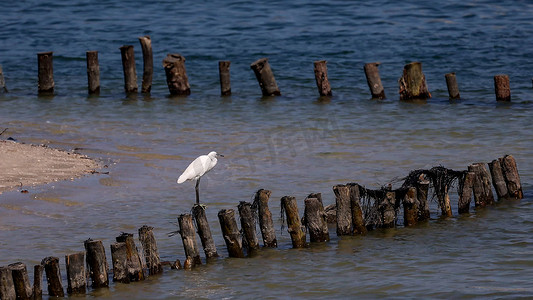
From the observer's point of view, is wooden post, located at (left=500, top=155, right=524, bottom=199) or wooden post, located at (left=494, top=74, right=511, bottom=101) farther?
wooden post, located at (left=494, top=74, right=511, bottom=101)

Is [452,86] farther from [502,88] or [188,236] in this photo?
[188,236]

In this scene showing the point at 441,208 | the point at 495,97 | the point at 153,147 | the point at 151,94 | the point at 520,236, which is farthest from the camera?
the point at 151,94

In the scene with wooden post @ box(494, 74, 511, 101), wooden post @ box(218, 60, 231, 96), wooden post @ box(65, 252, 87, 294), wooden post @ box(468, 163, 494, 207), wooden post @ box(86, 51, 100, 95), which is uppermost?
wooden post @ box(86, 51, 100, 95)

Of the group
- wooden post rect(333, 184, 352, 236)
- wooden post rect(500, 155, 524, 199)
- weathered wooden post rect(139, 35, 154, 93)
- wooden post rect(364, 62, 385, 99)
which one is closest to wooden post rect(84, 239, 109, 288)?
wooden post rect(333, 184, 352, 236)

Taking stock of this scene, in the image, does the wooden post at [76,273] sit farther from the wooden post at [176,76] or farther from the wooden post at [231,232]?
the wooden post at [176,76]

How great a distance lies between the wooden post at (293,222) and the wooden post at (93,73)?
47.1 ft

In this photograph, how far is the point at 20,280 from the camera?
367 inches

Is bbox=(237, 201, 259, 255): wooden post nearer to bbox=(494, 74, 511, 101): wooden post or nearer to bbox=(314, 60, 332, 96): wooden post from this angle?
bbox=(314, 60, 332, 96): wooden post

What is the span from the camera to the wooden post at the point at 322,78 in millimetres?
24094

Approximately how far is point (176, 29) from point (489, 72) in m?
15.5

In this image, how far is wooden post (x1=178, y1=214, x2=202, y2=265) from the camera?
35.0 feet

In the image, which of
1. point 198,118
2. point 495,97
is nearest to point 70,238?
point 198,118

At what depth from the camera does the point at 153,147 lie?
18.3 metres

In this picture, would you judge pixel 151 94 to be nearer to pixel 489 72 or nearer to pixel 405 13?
pixel 489 72
